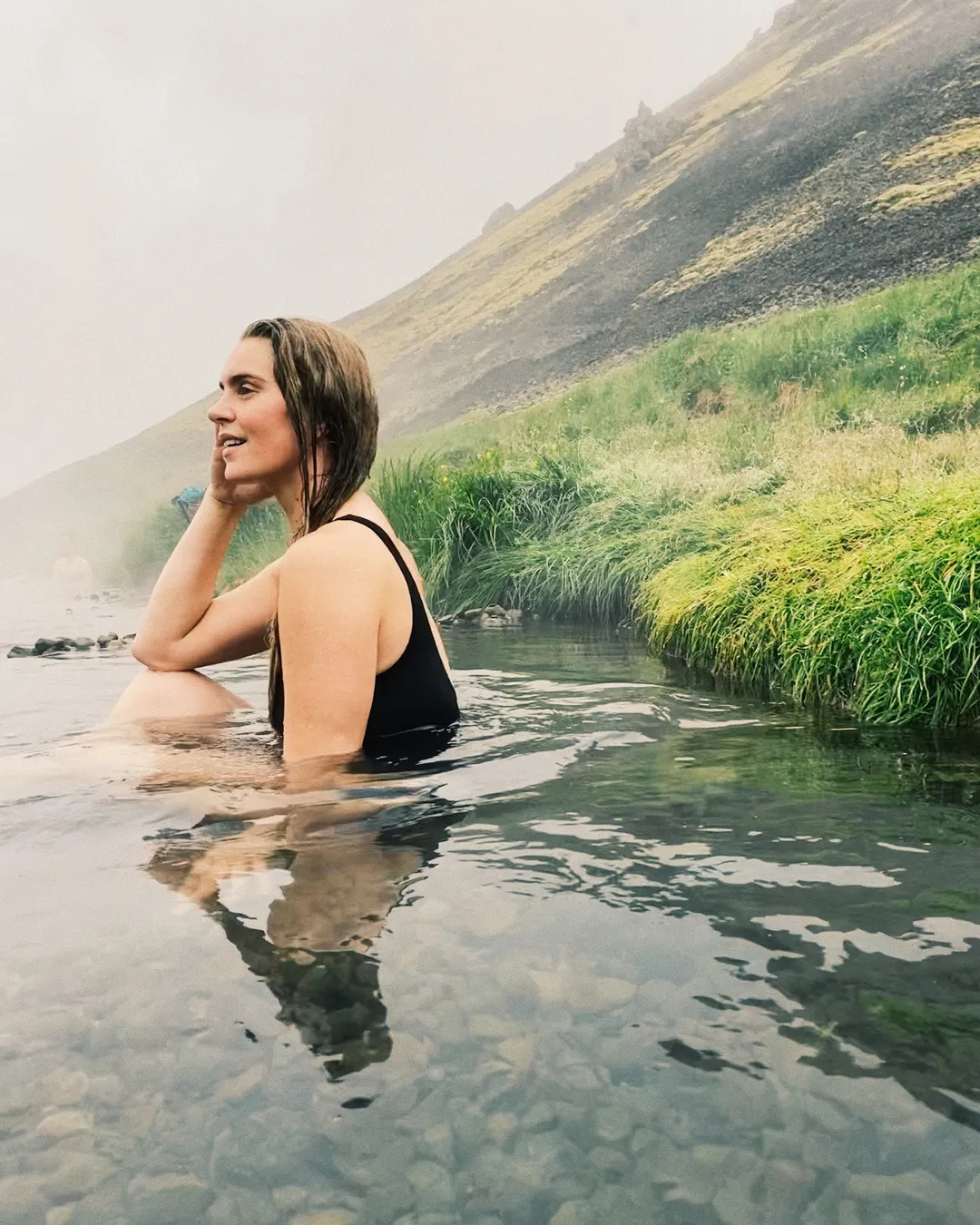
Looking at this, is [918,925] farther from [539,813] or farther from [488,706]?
[488,706]

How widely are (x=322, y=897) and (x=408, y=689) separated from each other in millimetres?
1204

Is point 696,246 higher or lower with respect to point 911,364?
higher

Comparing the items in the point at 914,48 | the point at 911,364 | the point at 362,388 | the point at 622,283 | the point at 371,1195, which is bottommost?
the point at 371,1195

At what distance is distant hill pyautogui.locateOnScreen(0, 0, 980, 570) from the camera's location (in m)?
33.8

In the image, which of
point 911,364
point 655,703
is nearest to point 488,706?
point 655,703

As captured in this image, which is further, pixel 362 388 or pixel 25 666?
pixel 25 666

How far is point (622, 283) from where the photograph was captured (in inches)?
1998

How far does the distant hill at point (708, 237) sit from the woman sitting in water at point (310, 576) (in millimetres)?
25041

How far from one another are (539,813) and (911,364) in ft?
56.8

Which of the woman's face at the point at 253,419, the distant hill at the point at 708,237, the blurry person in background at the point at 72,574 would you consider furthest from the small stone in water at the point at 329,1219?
the distant hill at the point at 708,237

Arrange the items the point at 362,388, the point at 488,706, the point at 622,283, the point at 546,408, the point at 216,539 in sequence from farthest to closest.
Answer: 1. the point at 622,283
2. the point at 546,408
3. the point at 488,706
4. the point at 216,539
5. the point at 362,388

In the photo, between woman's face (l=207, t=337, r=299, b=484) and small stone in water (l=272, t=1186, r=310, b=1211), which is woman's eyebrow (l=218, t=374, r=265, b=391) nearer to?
woman's face (l=207, t=337, r=299, b=484)

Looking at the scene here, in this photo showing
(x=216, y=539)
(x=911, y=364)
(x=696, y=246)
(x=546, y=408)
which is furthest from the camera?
(x=696, y=246)

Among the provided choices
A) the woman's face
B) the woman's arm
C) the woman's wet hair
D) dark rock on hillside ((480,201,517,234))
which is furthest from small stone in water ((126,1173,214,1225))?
dark rock on hillside ((480,201,517,234))
